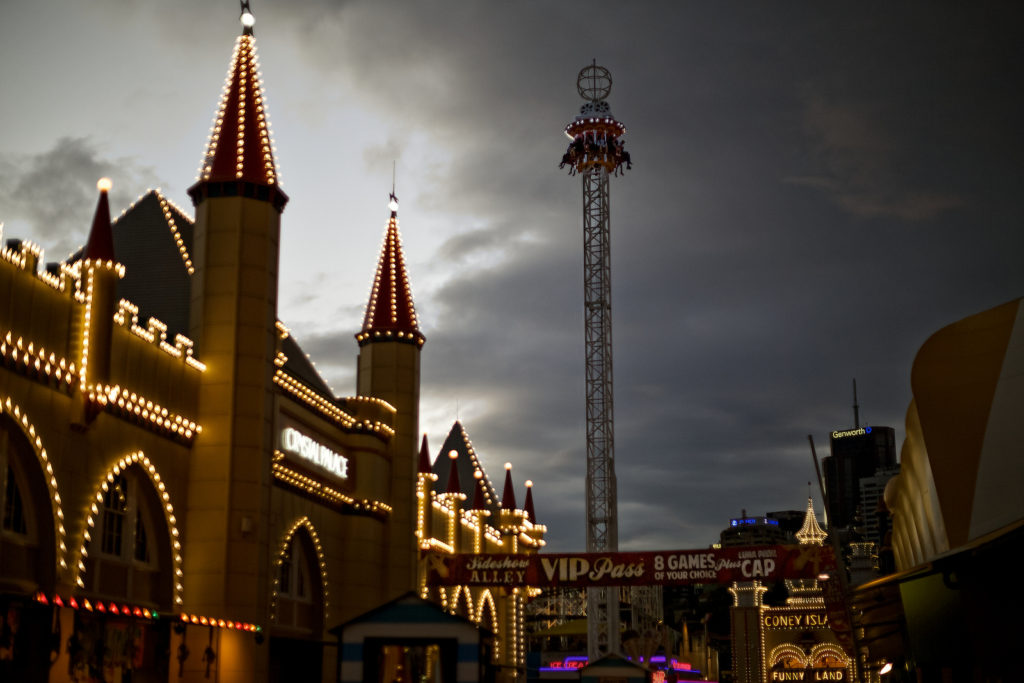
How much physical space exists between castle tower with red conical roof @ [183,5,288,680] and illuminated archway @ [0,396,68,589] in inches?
213

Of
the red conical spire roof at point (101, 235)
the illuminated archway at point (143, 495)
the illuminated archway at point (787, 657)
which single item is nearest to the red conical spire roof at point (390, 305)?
the illuminated archway at point (143, 495)

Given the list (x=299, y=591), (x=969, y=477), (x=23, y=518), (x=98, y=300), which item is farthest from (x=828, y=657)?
(x=23, y=518)

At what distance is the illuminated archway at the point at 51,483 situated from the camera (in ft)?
68.4

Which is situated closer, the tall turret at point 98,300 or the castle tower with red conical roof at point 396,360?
the tall turret at point 98,300

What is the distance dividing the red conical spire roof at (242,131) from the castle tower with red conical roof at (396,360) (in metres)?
11.4

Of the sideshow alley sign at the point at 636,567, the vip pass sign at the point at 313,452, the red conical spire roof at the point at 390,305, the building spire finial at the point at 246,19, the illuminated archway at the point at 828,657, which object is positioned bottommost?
the illuminated archway at the point at 828,657

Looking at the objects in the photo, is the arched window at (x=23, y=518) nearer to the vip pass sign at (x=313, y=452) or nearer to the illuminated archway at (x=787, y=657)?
the vip pass sign at (x=313, y=452)

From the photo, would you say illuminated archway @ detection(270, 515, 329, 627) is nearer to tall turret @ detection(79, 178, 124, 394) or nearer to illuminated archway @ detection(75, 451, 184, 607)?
illuminated archway @ detection(75, 451, 184, 607)

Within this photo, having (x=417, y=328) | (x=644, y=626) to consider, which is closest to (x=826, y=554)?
(x=417, y=328)

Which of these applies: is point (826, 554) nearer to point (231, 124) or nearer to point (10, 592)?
point (231, 124)

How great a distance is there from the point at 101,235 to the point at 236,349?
5.82 meters

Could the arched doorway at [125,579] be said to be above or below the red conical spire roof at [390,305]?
below

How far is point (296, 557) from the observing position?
109 ft

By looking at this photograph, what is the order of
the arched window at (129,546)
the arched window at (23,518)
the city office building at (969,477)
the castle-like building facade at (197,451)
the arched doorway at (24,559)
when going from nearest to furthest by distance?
the city office building at (969,477) < the arched doorway at (24,559) < the arched window at (23,518) < the castle-like building facade at (197,451) < the arched window at (129,546)
